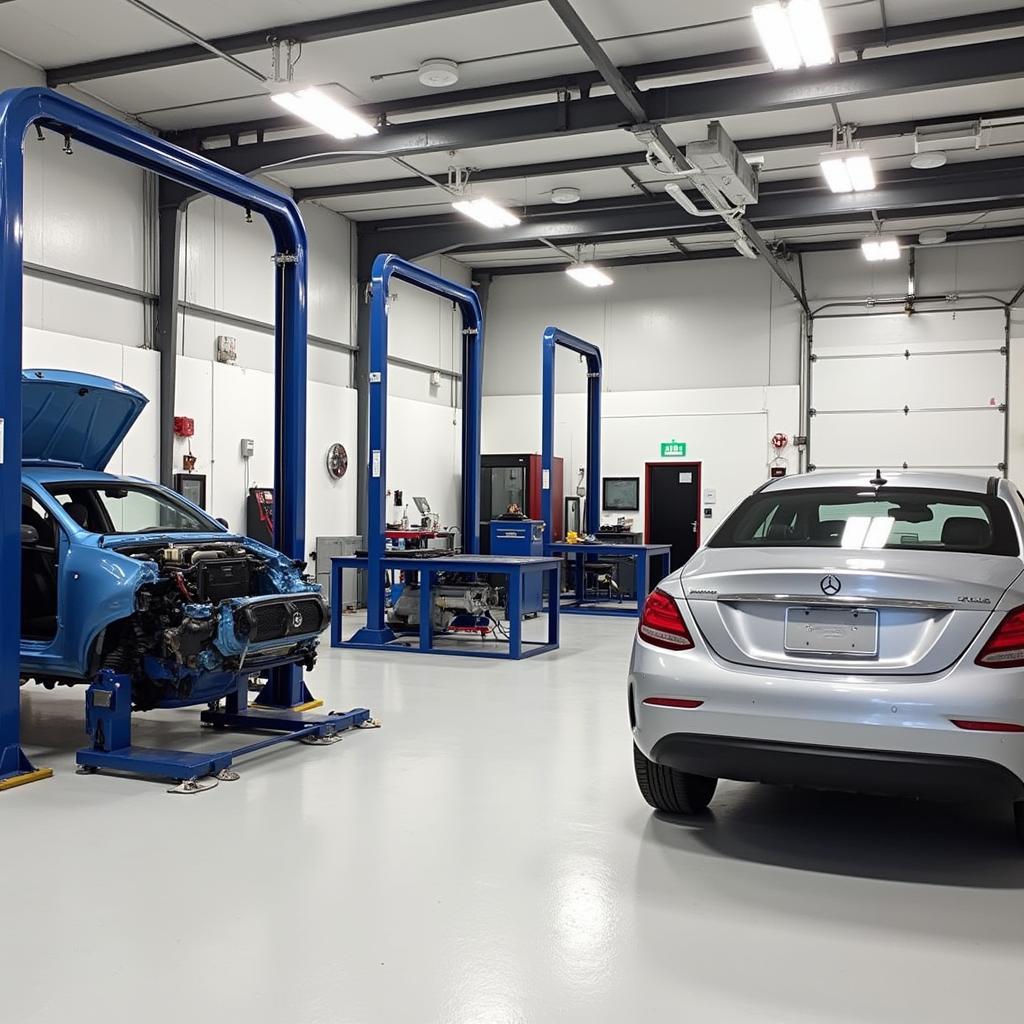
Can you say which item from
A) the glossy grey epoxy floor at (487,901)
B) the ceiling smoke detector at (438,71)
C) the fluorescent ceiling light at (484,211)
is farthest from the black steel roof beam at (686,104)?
the glossy grey epoxy floor at (487,901)

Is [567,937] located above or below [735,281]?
below

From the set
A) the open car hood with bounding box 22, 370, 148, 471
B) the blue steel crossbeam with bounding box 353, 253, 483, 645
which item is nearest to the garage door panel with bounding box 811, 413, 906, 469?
the blue steel crossbeam with bounding box 353, 253, 483, 645

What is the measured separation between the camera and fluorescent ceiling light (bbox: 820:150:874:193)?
899 cm

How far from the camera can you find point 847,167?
30.3ft

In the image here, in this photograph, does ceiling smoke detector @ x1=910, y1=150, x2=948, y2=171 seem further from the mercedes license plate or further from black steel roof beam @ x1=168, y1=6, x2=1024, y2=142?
the mercedes license plate

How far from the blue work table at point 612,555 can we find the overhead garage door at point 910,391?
335 cm

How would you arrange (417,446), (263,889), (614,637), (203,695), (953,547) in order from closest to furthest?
(263,889) → (953,547) → (203,695) → (614,637) → (417,446)

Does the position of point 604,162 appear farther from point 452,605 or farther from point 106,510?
point 106,510

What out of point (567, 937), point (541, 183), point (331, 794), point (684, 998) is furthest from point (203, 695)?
point (541, 183)

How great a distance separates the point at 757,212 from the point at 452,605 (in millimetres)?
6376

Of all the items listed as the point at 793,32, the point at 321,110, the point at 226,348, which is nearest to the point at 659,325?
the point at 226,348

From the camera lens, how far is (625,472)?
1577 cm

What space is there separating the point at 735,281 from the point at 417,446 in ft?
17.4

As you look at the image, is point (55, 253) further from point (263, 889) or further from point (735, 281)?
point (735, 281)
